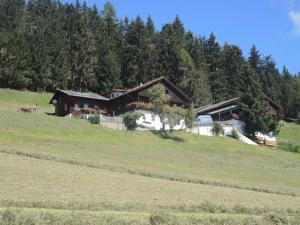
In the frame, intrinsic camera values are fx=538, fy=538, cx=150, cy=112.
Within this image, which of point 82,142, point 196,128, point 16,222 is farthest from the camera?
point 196,128

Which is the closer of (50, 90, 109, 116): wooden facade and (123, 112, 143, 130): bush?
(123, 112, 143, 130): bush

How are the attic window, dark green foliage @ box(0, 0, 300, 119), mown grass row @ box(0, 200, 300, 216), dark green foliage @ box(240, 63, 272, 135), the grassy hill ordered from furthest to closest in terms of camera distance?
1. dark green foliage @ box(0, 0, 300, 119)
2. the attic window
3. dark green foliage @ box(240, 63, 272, 135)
4. the grassy hill
5. mown grass row @ box(0, 200, 300, 216)

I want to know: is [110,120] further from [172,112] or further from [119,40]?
[119,40]

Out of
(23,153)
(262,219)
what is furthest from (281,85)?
(262,219)

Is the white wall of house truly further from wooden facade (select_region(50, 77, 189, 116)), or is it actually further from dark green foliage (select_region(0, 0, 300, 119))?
dark green foliage (select_region(0, 0, 300, 119))

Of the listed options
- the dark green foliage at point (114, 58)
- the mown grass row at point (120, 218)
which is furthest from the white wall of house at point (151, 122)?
the mown grass row at point (120, 218)

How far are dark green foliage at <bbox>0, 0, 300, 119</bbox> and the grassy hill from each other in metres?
41.8

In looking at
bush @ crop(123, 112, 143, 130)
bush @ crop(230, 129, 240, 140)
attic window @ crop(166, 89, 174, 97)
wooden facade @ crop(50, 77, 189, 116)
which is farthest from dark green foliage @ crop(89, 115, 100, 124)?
attic window @ crop(166, 89, 174, 97)

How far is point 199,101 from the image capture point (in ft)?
367

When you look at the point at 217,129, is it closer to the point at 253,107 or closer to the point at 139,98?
the point at 253,107

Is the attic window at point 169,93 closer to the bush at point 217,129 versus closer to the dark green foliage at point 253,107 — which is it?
the dark green foliage at point 253,107

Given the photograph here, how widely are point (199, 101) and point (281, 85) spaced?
3103 centimetres

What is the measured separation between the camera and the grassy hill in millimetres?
20547

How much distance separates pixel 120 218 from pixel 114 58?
339ft
